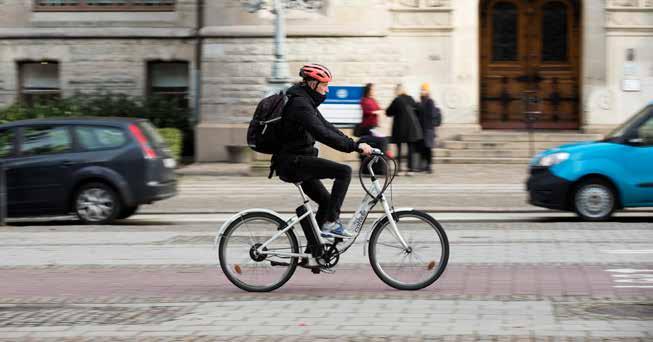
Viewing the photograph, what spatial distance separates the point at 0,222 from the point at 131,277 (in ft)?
20.0

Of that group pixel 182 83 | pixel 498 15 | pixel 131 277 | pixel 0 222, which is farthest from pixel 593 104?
pixel 131 277

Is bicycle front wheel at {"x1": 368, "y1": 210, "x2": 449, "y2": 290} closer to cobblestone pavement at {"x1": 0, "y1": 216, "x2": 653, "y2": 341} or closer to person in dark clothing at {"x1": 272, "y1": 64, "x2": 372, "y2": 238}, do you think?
cobblestone pavement at {"x1": 0, "y1": 216, "x2": 653, "y2": 341}

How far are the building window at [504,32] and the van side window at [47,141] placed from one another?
48.0 feet

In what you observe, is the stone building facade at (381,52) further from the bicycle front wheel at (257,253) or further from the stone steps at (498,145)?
the bicycle front wheel at (257,253)

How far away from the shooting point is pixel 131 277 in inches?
405

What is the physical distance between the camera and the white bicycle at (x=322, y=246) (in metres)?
8.95

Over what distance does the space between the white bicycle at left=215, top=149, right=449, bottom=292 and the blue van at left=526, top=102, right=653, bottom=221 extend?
21.2ft

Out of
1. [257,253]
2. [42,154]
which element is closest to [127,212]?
[42,154]

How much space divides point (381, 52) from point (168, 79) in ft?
18.8

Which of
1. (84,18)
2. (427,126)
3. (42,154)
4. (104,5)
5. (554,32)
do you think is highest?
(104,5)

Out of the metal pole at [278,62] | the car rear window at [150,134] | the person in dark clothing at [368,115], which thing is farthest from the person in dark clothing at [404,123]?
the car rear window at [150,134]

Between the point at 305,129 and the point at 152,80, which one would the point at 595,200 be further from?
the point at 152,80

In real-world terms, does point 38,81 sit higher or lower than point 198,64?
lower

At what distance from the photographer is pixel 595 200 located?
1502 cm
